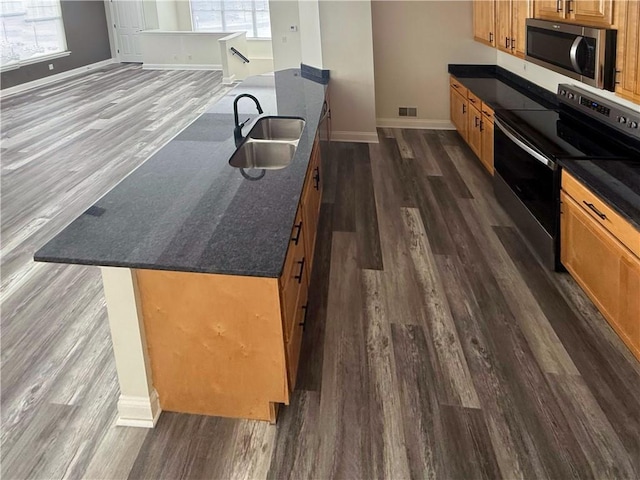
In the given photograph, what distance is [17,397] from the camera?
100 inches

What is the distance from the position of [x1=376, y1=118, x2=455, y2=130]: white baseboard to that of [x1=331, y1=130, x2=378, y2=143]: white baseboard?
2.10ft

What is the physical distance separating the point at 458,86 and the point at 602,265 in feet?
12.9

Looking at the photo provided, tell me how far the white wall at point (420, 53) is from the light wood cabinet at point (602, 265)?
13.0ft

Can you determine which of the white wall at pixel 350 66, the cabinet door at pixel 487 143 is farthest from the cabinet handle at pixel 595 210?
the white wall at pixel 350 66

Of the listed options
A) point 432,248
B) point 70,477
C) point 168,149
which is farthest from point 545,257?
point 70,477

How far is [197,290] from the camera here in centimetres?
211

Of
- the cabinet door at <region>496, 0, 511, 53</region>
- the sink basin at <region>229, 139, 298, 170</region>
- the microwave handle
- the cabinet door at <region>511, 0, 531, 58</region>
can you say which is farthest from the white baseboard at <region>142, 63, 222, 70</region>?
the microwave handle

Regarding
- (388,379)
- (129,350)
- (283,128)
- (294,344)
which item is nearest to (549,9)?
(283,128)

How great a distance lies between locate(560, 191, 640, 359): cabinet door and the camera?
2482 mm

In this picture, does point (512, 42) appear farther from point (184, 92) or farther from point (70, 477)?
point (184, 92)

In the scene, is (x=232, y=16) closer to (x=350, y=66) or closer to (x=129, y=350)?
(x=350, y=66)

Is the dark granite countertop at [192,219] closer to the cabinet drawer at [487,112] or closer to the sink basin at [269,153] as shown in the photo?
the sink basin at [269,153]

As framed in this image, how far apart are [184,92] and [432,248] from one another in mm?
7735

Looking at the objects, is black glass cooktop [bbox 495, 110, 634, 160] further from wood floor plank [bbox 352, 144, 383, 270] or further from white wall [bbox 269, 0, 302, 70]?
white wall [bbox 269, 0, 302, 70]
